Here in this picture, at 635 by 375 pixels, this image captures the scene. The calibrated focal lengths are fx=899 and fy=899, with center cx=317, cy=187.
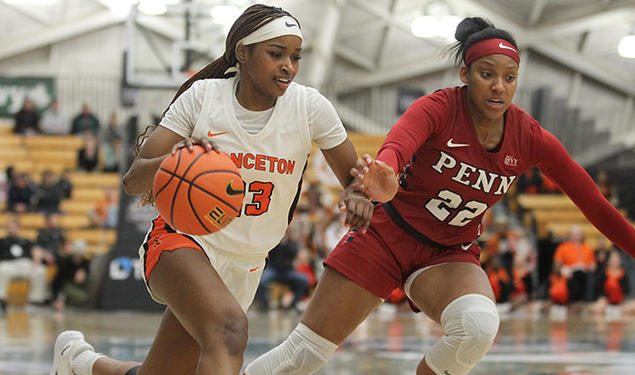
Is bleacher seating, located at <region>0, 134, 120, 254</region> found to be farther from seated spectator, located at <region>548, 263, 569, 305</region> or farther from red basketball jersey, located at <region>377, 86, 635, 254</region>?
red basketball jersey, located at <region>377, 86, 635, 254</region>

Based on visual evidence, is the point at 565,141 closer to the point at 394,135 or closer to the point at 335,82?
the point at 335,82

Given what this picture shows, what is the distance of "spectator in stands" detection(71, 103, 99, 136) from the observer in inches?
766

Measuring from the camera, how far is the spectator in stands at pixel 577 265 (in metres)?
14.1

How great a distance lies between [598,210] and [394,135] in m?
1.19

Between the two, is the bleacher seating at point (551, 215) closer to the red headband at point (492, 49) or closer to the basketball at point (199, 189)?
the red headband at point (492, 49)

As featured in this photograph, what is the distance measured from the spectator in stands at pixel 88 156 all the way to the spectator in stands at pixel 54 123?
1870mm

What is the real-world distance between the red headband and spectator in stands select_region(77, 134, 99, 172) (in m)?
14.6

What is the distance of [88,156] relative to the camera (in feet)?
59.5

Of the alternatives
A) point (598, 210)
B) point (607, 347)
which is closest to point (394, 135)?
point (598, 210)

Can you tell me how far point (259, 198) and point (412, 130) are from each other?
30.4 inches

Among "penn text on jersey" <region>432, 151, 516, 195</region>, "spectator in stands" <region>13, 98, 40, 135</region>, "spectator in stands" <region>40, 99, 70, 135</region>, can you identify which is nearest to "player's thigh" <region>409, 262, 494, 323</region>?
"penn text on jersey" <region>432, 151, 516, 195</region>

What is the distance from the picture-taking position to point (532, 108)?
711 inches

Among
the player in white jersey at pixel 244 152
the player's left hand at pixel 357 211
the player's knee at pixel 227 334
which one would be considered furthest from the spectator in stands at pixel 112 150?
the player's left hand at pixel 357 211

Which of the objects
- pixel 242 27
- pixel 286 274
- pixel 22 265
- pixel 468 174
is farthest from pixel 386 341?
pixel 22 265
